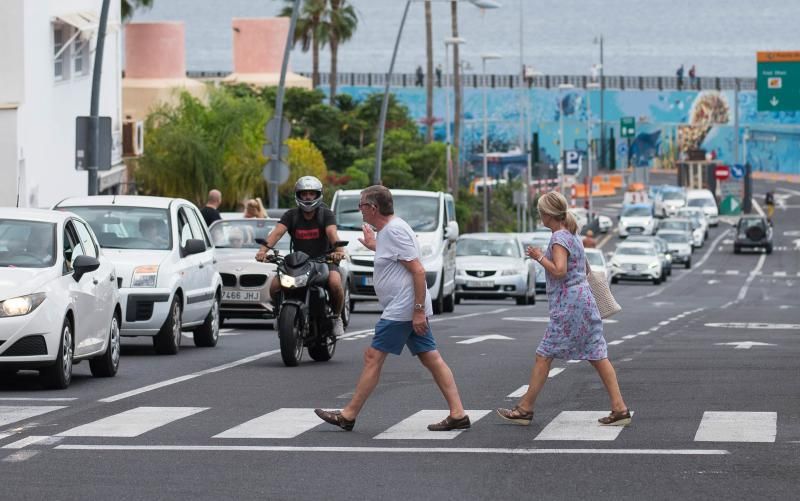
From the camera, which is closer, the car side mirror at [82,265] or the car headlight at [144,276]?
the car side mirror at [82,265]

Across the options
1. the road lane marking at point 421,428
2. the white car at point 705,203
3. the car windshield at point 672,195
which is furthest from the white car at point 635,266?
the road lane marking at point 421,428

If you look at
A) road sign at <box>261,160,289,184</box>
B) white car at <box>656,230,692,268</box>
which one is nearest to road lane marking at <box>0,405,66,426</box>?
road sign at <box>261,160,289,184</box>

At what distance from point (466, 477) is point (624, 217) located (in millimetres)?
84815

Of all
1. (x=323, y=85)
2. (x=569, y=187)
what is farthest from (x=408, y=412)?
(x=323, y=85)

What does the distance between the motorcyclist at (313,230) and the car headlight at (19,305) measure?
12.0 ft

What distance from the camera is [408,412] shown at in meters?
14.1

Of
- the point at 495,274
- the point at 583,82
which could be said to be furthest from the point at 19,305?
the point at 583,82

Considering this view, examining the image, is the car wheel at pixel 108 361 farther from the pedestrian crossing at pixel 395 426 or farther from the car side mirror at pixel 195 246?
the car side mirror at pixel 195 246

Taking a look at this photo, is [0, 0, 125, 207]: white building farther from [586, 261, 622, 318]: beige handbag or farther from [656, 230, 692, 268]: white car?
[656, 230, 692, 268]: white car

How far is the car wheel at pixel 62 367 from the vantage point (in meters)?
15.7

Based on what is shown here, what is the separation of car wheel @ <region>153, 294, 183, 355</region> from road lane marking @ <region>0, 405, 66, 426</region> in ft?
19.2

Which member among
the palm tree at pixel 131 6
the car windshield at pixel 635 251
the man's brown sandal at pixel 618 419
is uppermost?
the palm tree at pixel 131 6

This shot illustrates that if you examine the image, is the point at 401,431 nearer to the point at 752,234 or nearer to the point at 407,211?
the point at 407,211

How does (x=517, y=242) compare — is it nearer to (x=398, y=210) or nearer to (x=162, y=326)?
(x=398, y=210)
